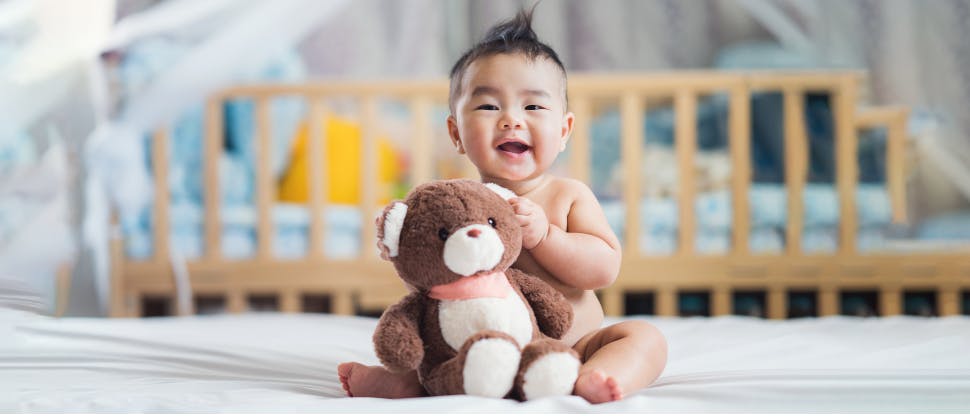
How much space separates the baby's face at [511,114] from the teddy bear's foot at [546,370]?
0.22 m

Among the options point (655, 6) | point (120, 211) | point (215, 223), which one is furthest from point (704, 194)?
point (120, 211)

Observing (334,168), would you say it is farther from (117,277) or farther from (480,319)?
(480,319)

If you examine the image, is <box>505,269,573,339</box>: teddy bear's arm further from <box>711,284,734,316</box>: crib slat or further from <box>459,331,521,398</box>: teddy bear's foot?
<box>711,284,734,316</box>: crib slat

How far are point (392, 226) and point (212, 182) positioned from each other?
1.69 m

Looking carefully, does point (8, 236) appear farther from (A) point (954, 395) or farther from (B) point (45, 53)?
(A) point (954, 395)

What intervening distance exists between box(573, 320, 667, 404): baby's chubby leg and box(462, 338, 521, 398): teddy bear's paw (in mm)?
62

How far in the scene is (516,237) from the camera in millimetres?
778

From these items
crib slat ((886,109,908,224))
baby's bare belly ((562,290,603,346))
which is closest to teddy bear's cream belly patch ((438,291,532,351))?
baby's bare belly ((562,290,603,346))

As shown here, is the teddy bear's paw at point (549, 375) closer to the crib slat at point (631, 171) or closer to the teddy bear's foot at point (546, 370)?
the teddy bear's foot at point (546, 370)

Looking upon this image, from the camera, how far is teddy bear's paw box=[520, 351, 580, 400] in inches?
28.7

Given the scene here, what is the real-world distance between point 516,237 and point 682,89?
1636mm

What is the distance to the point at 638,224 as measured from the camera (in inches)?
91.0

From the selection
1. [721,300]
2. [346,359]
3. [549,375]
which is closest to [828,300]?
[721,300]

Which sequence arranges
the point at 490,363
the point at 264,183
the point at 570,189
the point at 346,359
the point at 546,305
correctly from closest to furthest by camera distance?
the point at 490,363 → the point at 546,305 → the point at 570,189 → the point at 346,359 → the point at 264,183
